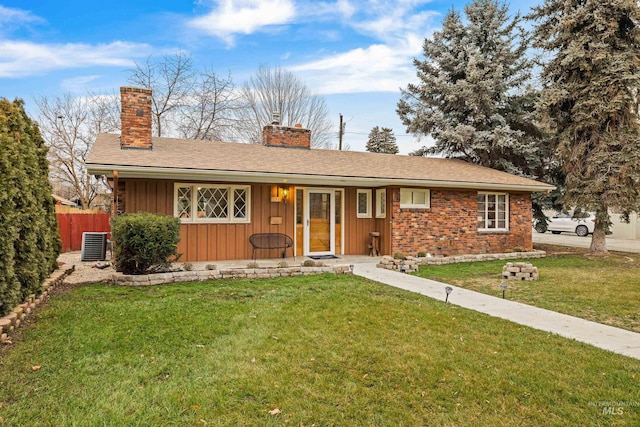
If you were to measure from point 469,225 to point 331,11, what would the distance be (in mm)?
8696

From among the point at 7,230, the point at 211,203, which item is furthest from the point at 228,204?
the point at 7,230

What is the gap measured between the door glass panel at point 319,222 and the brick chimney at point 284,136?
9.07 ft

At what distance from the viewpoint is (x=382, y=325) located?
180 inches

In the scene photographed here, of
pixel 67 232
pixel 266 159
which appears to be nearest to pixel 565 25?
pixel 266 159

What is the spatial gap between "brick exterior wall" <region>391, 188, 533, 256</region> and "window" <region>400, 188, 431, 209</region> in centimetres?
15

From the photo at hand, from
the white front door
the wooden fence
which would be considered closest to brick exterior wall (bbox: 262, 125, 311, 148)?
the white front door

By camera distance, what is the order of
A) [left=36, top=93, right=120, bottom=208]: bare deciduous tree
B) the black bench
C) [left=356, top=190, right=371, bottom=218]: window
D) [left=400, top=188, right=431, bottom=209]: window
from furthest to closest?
[left=36, top=93, right=120, bottom=208]: bare deciduous tree < [left=356, top=190, right=371, bottom=218]: window < [left=400, top=188, right=431, bottom=209]: window < the black bench

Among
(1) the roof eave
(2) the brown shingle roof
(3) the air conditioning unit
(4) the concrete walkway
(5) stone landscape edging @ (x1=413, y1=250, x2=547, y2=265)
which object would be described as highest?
(2) the brown shingle roof

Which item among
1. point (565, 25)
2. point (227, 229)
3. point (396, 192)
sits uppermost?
point (565, 25)

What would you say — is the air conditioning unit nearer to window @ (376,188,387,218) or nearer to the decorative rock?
window @ (376,188,387,218)

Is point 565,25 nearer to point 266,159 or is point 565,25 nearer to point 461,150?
point 461,150

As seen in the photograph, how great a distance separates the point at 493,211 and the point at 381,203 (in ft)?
12.7

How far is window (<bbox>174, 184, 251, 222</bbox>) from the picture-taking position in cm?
954

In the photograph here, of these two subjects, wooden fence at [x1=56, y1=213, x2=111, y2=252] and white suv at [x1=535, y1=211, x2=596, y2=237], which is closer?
wooden fence at [x1=56, y1=213, x2=111, y2=252]
